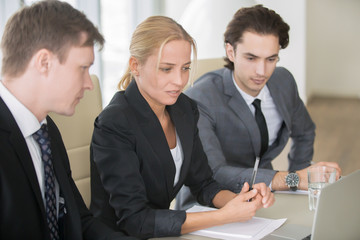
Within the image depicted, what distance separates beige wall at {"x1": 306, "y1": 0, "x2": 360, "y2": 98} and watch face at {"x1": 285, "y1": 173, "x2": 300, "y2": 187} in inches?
219

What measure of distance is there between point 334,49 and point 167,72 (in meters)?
6.44

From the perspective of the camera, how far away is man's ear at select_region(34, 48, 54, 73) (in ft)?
3.97

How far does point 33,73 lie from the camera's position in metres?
1.22

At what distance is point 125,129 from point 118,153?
0.29ft

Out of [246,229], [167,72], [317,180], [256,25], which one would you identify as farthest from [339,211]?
[256,25]

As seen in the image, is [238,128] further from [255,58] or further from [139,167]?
[139,167]

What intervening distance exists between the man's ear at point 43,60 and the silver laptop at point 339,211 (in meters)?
0.73

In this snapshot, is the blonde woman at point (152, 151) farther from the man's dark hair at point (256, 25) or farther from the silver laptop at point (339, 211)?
the man's dark hair at point (256, 25)

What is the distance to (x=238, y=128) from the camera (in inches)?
90.0

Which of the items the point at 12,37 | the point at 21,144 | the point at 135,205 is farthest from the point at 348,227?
the point at 12,37

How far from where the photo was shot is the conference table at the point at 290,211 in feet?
5.14

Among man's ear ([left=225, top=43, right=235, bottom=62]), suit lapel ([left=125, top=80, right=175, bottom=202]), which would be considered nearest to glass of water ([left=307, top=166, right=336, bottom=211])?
suit lapel ([left=125, top=80, right=175, bottom=202])

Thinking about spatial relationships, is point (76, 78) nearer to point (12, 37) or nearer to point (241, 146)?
point (12, 37)

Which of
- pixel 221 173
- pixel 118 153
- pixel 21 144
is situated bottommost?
pixel 221 173
